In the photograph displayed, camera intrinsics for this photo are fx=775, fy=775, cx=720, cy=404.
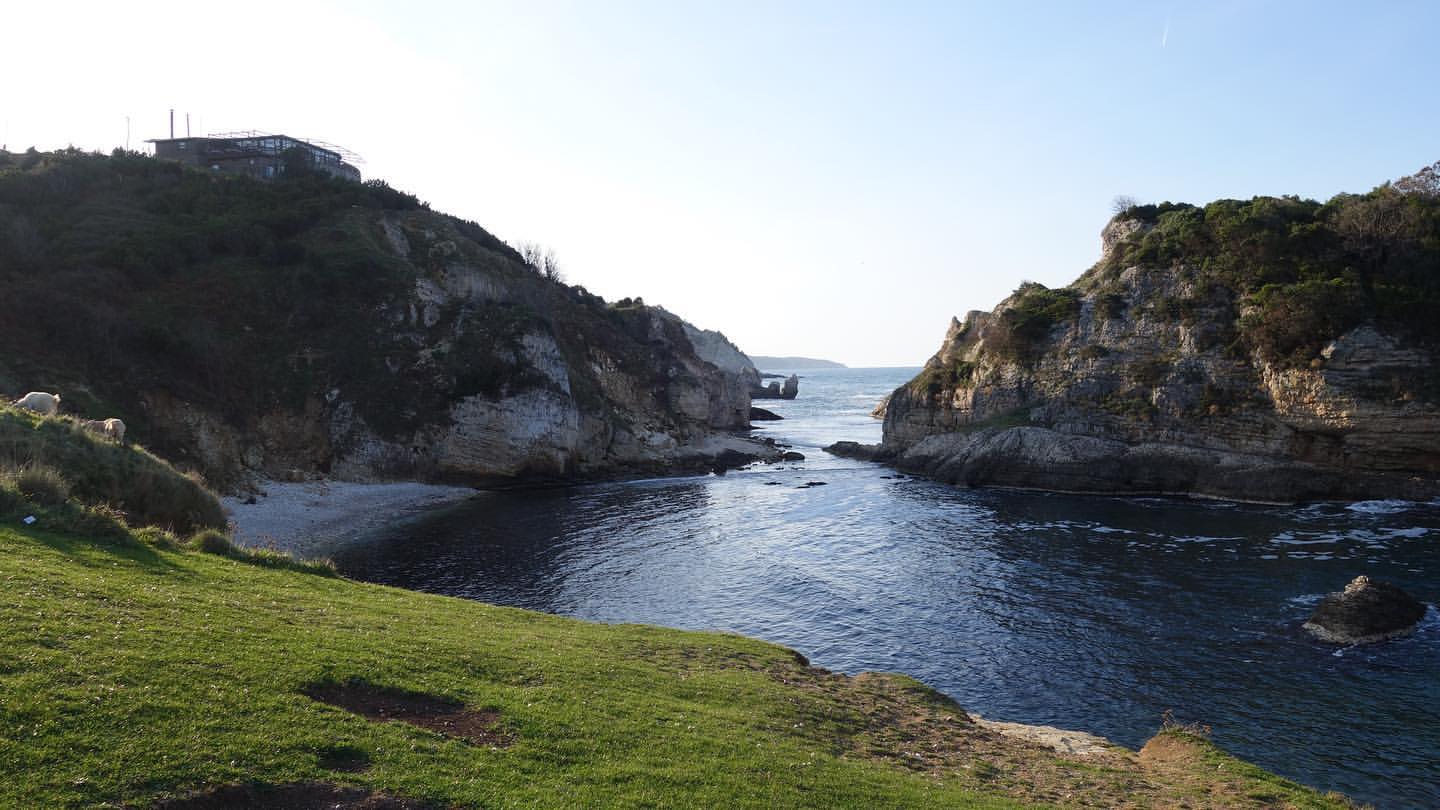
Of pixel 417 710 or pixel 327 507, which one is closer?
pixel 417 710

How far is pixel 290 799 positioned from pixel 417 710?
10.2 ft

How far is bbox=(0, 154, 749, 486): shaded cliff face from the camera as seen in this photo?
48.2m

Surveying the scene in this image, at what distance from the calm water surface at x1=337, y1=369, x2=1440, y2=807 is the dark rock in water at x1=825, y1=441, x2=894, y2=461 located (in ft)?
60.3

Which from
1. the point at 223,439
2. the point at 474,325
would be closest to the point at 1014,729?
the point at 223,439

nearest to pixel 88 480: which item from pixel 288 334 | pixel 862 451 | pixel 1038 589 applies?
pixel 1038 589

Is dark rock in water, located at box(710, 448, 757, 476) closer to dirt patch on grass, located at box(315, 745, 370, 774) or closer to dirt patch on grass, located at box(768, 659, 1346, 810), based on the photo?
dirt patch on grass, located at box(768, 659, 1346, 810)

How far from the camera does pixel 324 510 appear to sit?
151 ft

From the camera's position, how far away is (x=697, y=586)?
33781 millimetres

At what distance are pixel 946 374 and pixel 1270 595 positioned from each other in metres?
47.6

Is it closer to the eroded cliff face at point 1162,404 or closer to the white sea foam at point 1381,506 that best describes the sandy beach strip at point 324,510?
the eroded cliff face at point 1162,404

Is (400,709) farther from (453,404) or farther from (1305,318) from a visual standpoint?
(1305,318)

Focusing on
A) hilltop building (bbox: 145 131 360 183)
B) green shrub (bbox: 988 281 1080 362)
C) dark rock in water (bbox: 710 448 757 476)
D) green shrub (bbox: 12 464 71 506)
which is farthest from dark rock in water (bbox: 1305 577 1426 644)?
hilltop building (bbox: 145 131 360 183)

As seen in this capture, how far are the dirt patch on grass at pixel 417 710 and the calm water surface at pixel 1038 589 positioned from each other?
48.1ft

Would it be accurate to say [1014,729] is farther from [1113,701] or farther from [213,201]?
[213,201]
